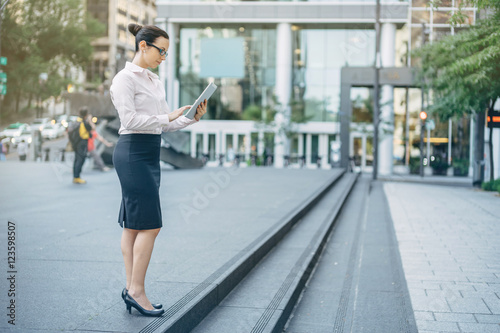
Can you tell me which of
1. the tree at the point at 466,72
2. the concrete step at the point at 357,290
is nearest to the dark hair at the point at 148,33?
the concrete step at the point at 357,290

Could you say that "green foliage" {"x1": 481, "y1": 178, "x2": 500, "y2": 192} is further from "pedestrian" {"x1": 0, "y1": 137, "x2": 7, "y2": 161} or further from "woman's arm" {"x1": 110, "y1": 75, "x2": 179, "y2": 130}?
"woman's arm" {"x1": 110, "y1": 75, "x2": 179, "y2": 130}

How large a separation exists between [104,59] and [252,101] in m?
30.2

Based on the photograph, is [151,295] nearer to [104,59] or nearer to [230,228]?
[230,228]

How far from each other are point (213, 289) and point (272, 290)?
0.89 metres

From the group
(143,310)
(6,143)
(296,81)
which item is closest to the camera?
(143,310)

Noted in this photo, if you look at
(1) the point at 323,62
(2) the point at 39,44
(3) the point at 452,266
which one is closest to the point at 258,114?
(1) the point at 323,62

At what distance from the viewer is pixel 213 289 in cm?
421

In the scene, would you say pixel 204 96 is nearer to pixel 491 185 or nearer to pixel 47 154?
pixel 491 185

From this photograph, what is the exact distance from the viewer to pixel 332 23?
40625mm

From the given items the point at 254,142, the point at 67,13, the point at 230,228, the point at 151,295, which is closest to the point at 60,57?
the point at 67,13

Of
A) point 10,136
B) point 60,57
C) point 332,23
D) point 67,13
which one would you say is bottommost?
point 10,136

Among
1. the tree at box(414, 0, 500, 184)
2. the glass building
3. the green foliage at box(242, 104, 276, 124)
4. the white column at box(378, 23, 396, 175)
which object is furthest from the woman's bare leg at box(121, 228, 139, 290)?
the green foliage at box(242, 104, 276, 124)

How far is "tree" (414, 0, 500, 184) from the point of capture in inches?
530

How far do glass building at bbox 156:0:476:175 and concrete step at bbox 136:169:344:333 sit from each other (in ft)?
106
